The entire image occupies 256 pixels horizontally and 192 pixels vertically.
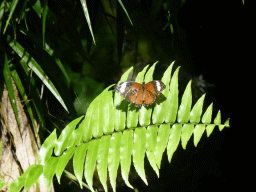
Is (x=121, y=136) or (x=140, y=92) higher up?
(x=140, y=92)

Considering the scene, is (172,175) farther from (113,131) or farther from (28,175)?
(28,175)

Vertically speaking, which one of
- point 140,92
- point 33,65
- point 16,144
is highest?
point 33,65

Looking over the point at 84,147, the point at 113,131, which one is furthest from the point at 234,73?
the point at 84,147

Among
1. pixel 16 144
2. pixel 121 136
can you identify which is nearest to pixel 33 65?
pixel 16 144

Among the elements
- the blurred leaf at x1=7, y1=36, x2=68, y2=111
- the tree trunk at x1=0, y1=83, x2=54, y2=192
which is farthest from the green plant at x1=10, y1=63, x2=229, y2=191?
the tree trunk at x1=0, y1=83, x2=54, y2=192

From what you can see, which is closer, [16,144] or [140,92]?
[140,92]

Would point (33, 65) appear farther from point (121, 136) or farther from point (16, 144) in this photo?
point (121, 136)

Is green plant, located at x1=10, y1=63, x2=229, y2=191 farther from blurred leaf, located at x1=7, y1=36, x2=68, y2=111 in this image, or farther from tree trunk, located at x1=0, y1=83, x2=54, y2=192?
tree trunk, located at x1=0, y1=83, x2=54, y2=192

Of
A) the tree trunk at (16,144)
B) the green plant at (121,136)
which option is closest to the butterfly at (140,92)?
the green plant at (121,136)
